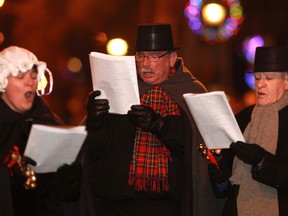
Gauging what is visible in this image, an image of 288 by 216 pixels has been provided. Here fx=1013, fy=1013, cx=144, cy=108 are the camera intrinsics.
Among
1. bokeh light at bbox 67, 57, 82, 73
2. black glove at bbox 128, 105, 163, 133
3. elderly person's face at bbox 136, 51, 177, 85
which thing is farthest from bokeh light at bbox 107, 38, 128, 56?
black glove at bbox 128, 105, 163, 133

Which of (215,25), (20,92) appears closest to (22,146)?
(20,92)

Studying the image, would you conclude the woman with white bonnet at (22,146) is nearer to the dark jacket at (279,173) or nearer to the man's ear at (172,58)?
the dark jacket at (279,173)

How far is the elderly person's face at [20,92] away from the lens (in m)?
7.02

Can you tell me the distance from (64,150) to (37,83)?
0.56 meters

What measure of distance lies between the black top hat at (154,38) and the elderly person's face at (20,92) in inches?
69.1

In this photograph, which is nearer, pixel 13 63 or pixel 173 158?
pixel 13 63

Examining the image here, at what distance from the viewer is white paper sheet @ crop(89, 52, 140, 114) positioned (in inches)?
313

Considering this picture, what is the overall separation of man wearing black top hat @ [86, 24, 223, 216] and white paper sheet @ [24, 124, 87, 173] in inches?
47.7

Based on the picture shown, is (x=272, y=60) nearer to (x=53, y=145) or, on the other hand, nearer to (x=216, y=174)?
(x=216, y=174)

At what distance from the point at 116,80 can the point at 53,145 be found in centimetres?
134

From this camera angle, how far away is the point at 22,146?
7035mm

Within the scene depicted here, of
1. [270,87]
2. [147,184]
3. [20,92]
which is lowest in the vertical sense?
[147,184]

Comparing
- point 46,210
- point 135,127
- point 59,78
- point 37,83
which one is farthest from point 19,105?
point 59,78

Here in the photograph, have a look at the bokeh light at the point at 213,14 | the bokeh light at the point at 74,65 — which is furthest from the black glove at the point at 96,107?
the bokeh light at the point at 213,14
